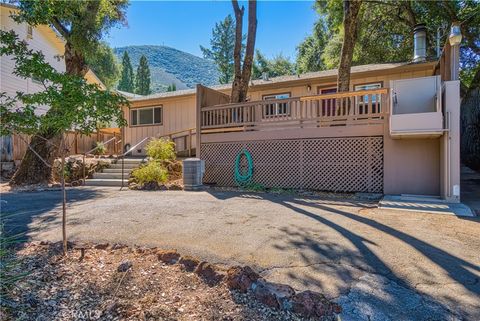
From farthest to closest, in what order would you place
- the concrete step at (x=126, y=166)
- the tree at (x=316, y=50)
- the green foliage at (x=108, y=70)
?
the tree at (x=316, y=50) < the green foliage at (x=108, y=70) < the concrete step at (x=126, y=166)

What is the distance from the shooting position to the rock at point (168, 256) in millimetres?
3132

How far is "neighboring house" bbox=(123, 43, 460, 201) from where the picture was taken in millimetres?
6176

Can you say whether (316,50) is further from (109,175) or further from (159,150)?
(109,175)

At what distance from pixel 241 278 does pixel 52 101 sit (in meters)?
2.48

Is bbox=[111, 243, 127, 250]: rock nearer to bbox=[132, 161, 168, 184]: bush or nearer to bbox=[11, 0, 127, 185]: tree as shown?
bbox=[132, 161, 168, 184]: bush

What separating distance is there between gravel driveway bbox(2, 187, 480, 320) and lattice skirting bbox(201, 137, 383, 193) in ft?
4.37

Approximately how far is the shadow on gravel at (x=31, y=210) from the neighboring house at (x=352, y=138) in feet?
13.5

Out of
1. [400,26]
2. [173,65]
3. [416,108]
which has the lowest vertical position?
[416,108]

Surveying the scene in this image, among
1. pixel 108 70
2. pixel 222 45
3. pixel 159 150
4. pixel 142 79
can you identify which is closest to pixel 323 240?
pixel 159 150

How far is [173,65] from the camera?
85.8 meters

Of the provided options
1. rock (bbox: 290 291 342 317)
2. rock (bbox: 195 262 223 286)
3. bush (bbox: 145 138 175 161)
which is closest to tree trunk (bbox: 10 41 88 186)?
bush (bbox: 145 138 175 161)

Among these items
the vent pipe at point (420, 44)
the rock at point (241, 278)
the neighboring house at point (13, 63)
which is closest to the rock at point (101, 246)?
the rock at point (241, 278)

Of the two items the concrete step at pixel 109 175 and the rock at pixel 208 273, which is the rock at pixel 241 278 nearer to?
the rock at pixel 208 273

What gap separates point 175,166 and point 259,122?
359cm
